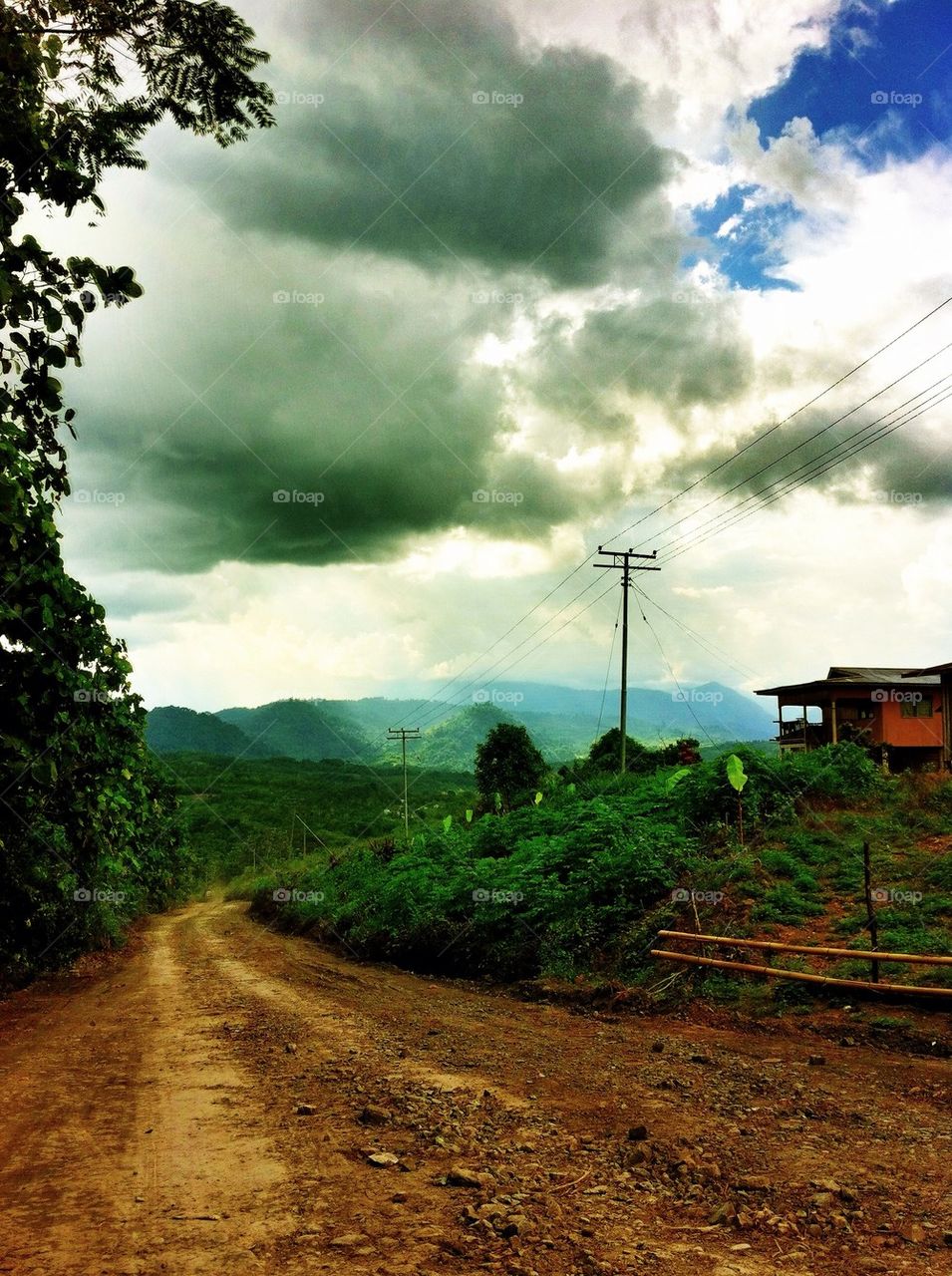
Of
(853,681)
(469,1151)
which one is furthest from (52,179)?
(853,681)

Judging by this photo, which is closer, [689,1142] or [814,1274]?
[814,1274]

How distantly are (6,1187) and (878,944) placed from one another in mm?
10074

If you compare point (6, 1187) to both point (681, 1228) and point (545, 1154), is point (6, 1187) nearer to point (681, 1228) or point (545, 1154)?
point (545, 1154)

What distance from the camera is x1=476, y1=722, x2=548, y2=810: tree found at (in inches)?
2000

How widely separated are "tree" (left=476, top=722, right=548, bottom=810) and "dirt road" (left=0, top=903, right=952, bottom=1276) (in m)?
40.6

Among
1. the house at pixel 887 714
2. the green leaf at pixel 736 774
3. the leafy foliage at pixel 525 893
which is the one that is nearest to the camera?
the leafy foliage at pixel 525 893

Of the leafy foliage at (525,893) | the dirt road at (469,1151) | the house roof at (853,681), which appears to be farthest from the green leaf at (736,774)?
the house roof at (853,681)

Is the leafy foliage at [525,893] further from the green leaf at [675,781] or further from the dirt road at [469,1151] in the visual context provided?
the dirt road at [469,1151]

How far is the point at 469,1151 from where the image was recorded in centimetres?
545

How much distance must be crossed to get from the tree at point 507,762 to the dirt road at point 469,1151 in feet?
133

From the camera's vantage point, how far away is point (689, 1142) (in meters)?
5.56

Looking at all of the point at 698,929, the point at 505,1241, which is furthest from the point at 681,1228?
the point at 698,929

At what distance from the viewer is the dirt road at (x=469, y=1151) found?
4074 mm

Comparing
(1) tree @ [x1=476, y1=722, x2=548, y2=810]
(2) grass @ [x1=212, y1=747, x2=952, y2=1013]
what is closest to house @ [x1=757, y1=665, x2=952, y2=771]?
(1) tree @ [x1=476, y1=722, x2=548, y2=810]
